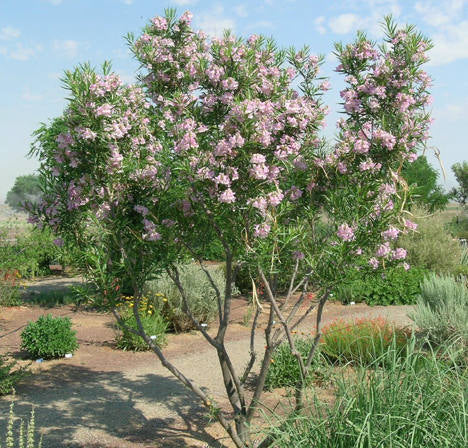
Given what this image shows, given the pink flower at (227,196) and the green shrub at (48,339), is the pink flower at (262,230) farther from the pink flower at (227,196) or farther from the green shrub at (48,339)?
the green shrub at (48,339)

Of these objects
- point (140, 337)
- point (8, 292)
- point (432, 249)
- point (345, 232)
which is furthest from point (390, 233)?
point (432, 249)

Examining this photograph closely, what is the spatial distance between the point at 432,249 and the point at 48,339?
9.85 m

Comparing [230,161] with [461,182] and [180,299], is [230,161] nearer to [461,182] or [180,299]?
[180,299]

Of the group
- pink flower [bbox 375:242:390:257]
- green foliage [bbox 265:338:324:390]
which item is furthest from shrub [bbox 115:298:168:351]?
pink flower [bbox 375:242:390:257]

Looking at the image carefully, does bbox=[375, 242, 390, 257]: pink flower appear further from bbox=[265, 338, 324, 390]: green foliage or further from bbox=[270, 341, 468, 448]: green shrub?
bbox=[265, 338, 324, 390]: green foliage

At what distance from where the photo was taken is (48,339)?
300 inches

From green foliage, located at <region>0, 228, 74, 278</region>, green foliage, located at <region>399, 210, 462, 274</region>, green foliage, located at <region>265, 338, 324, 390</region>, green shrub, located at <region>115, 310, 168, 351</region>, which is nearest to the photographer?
green foliage, located at <region>265, 338, 324, 390</region>

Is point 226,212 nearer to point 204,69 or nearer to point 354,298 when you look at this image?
point 204,69

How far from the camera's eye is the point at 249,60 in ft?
12.8

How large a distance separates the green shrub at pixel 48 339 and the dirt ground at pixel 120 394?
0.55 ft

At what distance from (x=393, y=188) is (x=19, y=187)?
362 ft

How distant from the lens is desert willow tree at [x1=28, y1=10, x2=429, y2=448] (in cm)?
367

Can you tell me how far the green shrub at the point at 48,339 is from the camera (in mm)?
7586

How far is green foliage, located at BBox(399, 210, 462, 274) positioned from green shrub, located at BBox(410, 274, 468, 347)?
16.9 ft
